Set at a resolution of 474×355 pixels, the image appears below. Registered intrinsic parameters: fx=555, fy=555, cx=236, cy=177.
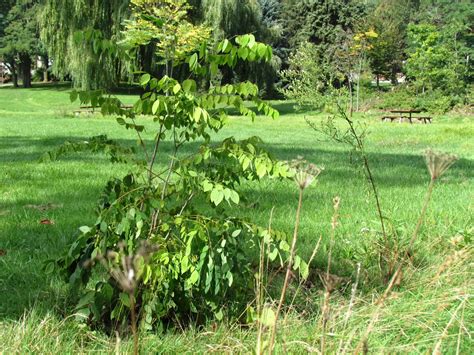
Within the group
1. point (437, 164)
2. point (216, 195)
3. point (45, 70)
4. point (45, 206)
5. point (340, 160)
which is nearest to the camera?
point (437, 164)

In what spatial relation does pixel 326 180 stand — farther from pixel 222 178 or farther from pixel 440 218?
pixel 222 178

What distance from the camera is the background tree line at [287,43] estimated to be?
4305 mm

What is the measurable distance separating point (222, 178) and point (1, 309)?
3.88ft

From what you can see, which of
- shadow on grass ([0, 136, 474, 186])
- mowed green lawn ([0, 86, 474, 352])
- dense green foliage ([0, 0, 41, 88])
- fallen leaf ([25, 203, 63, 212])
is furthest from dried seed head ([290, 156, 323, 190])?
dense green foliage ([0, 0, 41, 88])

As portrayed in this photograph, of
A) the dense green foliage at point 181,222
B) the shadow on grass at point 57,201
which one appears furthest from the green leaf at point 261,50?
the shadow on grass at point 57,201

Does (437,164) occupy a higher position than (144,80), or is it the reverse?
(144,80)

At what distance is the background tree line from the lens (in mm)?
4305

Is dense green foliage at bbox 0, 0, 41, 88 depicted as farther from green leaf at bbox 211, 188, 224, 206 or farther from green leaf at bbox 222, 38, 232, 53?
green leaf at bbox 211, 188, 224, 206

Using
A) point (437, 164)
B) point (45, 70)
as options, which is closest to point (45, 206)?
point (437, 164)

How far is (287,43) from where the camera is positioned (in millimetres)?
55156

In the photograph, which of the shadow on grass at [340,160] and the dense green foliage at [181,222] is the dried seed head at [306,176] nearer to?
the dense green foliage at [181,222]

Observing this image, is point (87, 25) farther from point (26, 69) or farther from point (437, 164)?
point (26, 69)

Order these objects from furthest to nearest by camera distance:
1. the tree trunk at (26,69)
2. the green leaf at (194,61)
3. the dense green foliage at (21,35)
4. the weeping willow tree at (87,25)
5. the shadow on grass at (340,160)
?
the tree trunk at (26,69), the dense green foliage at (21,35), the weeping willow tree at (87,25), the shadow on grass at (340,160), the green leaf at (194,61)

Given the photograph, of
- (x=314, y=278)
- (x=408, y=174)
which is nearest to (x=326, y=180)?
(x=408, y=174)
